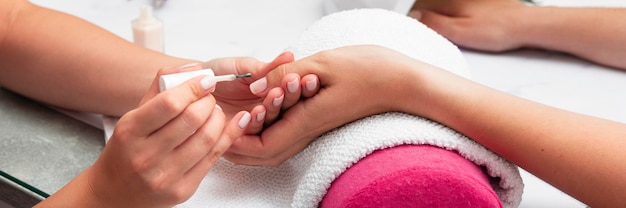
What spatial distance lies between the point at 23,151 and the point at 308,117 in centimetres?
38

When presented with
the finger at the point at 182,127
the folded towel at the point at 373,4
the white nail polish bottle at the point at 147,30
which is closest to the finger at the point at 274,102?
the finger at the point at 182,127

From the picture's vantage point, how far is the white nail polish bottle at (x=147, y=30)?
1040 millimetres

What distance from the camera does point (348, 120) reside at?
A: 0.76 meters

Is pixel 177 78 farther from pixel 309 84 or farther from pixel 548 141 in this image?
pixel 548 141

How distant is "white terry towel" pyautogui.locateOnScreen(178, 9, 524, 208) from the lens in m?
0.70

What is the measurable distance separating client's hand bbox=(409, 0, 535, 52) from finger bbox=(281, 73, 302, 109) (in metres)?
0.51

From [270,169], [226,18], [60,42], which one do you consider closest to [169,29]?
[226,18]

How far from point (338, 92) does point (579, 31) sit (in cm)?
57

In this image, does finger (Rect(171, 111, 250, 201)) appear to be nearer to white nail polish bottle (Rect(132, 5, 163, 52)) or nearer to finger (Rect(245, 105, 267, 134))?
finger (Rect(245, 105, 267, 134))

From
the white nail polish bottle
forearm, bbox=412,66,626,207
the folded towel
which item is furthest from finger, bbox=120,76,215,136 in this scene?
the folded towel

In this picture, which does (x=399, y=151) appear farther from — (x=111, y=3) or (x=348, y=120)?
(x=111, y=3)

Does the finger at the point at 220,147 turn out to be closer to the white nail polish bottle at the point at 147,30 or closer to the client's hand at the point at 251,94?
the client's hand at the point at 251,94

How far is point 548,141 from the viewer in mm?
729

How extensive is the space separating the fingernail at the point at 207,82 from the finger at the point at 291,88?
0.10m
